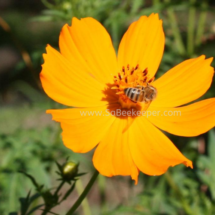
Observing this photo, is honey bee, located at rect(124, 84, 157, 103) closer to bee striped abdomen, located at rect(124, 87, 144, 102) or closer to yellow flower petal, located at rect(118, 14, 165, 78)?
bee striped abdomen, located at rect(124, 87, 144, 102)

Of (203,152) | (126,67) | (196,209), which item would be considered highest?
(126,67)

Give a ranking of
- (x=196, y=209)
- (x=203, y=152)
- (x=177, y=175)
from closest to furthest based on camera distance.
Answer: (x=196, y=209) → (x=177, y=175) → (x=203, y=152)

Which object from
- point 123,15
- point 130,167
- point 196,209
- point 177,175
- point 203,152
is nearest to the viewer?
point 130,167

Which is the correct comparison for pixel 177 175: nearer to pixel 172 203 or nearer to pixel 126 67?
pixel 172 203

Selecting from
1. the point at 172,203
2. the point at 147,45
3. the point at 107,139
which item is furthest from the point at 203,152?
the point at 107,139

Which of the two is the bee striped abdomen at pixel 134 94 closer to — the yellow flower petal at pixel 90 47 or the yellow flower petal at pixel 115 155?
the yellow flower petal at pixel 115 155

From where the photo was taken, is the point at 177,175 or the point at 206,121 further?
the point at 177,175

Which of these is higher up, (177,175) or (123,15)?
(123,15)

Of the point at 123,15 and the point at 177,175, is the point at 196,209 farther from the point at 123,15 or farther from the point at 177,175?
the point at 123,15
